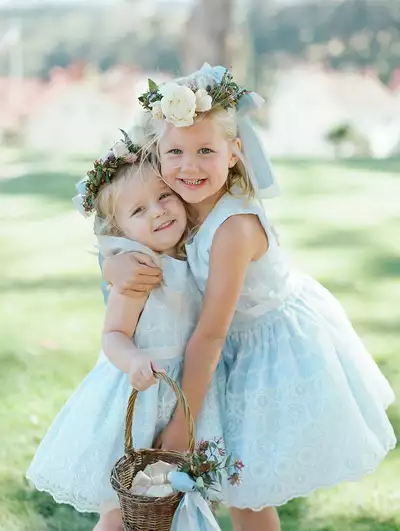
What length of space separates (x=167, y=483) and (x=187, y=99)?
0.90 metres

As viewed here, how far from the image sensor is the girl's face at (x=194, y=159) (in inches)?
93.4

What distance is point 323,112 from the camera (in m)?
12.9

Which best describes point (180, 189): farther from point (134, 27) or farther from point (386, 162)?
point (134, 27)

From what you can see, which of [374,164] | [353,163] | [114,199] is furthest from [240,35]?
[114,199]

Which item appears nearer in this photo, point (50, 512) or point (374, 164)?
point (50, 512)

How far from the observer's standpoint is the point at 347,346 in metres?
2.63

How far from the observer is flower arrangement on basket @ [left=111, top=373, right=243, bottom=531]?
215 cm

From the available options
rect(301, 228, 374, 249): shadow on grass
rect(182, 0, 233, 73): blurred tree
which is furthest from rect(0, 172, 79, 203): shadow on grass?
rect(301, 228, 374, 249): shadow on grass

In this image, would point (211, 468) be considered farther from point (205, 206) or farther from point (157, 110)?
point (157, 110)

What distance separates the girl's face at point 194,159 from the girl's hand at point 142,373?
1.39 feet

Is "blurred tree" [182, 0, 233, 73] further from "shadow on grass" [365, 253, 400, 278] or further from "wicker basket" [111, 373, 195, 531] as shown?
"wicker basket" [111, 373, 195, 531]

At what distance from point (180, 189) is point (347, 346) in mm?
646

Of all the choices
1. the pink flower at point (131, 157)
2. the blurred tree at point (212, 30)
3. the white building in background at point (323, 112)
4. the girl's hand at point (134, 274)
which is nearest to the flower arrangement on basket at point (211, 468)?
the girl's hand at point (134, 274)

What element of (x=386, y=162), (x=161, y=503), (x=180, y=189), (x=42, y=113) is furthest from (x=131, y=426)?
(x=42, y=113)
